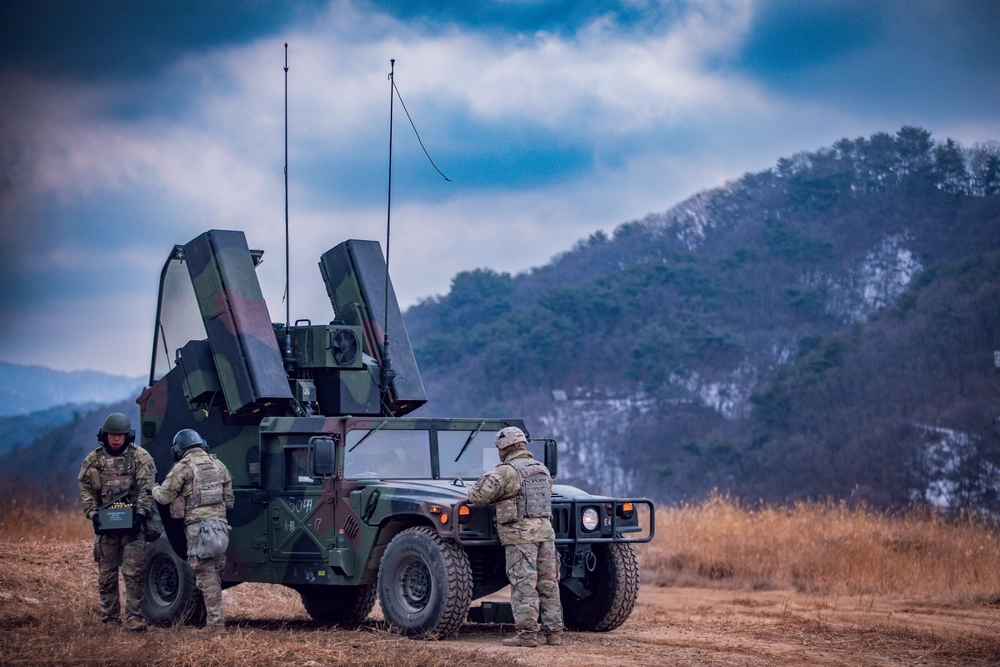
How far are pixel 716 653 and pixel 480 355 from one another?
56.9 m

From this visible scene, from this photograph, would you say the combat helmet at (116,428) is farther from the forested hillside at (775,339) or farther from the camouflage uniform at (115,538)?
the forested hillside at (775,339)

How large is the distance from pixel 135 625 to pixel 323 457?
7.49 feet

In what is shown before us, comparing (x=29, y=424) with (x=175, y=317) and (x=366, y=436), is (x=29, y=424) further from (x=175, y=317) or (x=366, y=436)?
(x=366, y=436)

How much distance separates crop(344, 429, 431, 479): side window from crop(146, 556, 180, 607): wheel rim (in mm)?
2133

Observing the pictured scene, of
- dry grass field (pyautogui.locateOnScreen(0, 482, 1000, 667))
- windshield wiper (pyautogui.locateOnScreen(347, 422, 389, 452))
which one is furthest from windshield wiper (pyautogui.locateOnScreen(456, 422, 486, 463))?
dry grass field (pyautogui.locateOnScreen(0, 482, 1000, 667))

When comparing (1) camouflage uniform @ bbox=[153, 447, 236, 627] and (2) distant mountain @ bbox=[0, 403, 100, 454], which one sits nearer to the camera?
(1) camouflage uniform @ bbox=[153, 447, 236, 627]

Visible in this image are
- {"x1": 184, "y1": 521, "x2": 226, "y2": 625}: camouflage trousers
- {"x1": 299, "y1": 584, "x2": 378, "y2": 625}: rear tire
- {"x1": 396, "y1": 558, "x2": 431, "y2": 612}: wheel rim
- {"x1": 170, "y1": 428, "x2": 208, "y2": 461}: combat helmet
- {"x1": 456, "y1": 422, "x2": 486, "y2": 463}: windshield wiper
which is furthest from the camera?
{"x1": 299, "y1": 584, "x2": 378, "y2": 625}: rear tire

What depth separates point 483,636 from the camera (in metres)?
10.1

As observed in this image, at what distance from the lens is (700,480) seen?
166 ft

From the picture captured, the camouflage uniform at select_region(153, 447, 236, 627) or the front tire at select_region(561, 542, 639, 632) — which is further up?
the camouflage uniform at select_region(153, 447, 236, 627)

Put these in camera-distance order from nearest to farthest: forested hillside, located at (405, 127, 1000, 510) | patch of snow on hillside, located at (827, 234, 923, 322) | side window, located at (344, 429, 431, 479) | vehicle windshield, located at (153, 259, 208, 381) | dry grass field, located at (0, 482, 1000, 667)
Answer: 1. dry grass field, located at (0, 482, 1000, 667)
2. side window, located at (344, 429, 431, 479)
3. vehicle windshield, located at (153, 259, 208, 381)
4. forested hillside, located at (405, 127, 1000, 510)
5. patch of snow on hillside, located at (827, 234, 923, 322)

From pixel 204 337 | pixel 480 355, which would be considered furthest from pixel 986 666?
pixel 480 355

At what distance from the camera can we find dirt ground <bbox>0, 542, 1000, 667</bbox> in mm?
8383

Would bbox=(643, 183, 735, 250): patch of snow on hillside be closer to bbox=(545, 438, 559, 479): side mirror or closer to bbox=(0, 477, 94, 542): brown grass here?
bbox=(0, 477, 94, 542): brown grass
